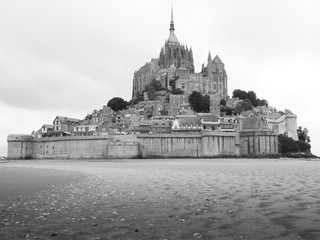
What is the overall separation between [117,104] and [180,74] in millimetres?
23743

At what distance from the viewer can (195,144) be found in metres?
74.4

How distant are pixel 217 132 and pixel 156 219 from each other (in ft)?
217

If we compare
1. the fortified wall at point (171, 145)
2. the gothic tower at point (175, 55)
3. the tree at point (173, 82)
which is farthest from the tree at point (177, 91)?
the fortified wall at point (171, 145)

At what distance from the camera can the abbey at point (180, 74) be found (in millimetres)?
118375

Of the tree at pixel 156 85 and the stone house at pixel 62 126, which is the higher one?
the tree at pixel 156 85

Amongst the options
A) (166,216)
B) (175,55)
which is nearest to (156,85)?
(175,55)


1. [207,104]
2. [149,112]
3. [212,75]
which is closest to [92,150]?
[149,112]

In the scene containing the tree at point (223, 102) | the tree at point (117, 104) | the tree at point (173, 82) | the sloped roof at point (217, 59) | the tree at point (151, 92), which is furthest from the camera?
the sloped roof at point (217, 59)

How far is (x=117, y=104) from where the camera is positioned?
122125 mm

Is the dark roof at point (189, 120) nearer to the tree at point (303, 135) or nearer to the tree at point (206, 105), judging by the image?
the tree at point (206, 105)

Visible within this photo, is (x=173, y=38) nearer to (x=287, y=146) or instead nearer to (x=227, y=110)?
(x=227, y=110)

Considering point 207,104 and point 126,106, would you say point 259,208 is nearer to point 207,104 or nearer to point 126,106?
point 207,104

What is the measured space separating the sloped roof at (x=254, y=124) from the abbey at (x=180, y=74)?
109 ft

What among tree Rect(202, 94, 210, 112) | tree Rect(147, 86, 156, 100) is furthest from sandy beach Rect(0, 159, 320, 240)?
tree Rect(147, 86, 156, 100)
